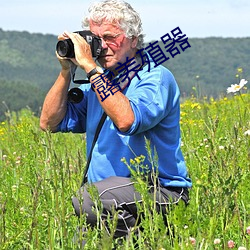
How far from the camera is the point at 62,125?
387 cm

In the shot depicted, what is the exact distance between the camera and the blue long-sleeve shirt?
332cm

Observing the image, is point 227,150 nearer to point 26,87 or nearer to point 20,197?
point 20,197

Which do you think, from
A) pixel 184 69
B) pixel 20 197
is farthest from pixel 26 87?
pixel 20 197

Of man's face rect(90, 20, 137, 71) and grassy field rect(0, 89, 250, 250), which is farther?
man's face rect(90, 20, 137, 71)

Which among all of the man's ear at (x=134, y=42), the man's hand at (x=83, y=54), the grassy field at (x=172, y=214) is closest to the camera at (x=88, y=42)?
the man's hand at (x=83, y=54)

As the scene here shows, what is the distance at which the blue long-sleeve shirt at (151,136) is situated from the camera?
3316mm

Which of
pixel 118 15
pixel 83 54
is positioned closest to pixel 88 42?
pixel 83 54

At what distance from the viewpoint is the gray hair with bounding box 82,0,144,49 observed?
3.49 metres

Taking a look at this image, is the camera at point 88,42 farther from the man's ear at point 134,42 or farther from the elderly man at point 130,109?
the man's ear at point 134,42

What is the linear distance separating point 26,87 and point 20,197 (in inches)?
4793

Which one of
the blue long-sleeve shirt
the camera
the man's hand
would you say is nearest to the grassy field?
the blue long-sleeve shirt

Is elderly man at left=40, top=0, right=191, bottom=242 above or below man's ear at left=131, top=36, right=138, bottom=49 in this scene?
below
